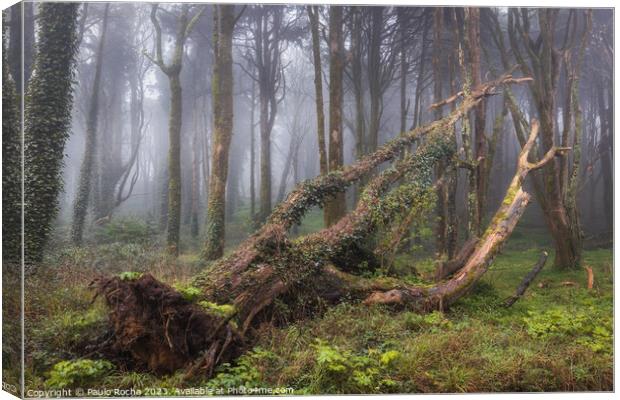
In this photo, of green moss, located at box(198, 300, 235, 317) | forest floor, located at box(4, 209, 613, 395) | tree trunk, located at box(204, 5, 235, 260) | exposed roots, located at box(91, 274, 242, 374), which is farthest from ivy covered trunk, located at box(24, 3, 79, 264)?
green moss, located at box(198, 300, 235, 317)

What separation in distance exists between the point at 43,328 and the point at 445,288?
5473 mm

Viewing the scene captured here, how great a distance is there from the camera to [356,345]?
6227mm

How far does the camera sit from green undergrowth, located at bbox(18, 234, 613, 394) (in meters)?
5.89

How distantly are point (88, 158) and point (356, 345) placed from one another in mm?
4346

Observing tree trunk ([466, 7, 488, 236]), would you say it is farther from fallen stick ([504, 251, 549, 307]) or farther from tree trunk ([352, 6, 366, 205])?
tree trunk ([352, 6, 366, 205])

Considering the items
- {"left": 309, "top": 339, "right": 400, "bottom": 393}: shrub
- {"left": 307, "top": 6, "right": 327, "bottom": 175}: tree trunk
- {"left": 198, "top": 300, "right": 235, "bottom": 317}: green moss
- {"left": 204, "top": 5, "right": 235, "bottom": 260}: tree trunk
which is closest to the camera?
{"left": 309, "top": 339, "right": 400, "bottom": 393}: shrub

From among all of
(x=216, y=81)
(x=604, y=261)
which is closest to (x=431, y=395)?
(x=604, y=261)

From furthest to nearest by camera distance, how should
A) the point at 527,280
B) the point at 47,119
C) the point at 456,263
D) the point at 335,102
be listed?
the point at 456,263
the point at 335,102
the point at 527,280
the point at 47,119

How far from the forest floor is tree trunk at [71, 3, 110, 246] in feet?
1.08

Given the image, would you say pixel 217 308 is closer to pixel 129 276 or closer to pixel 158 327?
pixel 158 327

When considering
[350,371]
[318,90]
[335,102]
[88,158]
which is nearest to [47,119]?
[88,158]

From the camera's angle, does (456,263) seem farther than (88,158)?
Yes

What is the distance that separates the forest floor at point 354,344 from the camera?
19.3 feet

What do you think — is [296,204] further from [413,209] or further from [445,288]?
[445,288]
